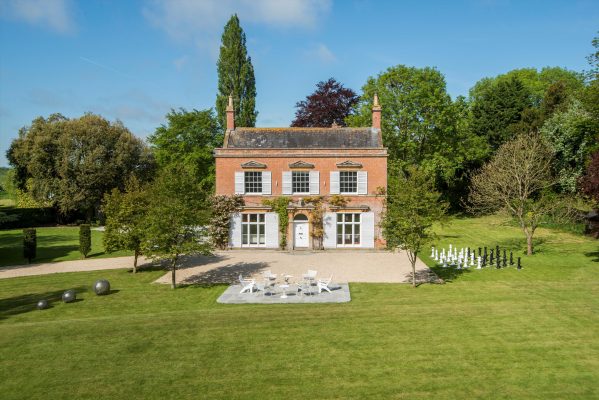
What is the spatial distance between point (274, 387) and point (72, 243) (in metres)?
30.6

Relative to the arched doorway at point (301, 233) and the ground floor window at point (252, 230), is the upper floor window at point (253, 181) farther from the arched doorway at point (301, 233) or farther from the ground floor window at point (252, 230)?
the arched doorway at point (301, 233)

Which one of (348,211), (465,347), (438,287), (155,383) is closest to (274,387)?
(155,383)

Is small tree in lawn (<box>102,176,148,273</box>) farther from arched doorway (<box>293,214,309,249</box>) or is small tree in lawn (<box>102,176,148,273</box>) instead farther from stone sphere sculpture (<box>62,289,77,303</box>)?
arched doorway (<box>293,214,309,249</box>)

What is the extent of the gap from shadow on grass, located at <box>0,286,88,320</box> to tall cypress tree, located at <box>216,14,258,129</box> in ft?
100

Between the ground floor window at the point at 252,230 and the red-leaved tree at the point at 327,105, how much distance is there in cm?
2506

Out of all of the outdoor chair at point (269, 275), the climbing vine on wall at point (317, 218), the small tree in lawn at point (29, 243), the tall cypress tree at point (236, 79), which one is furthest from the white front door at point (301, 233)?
the tall cypress tree at point (236, 79)

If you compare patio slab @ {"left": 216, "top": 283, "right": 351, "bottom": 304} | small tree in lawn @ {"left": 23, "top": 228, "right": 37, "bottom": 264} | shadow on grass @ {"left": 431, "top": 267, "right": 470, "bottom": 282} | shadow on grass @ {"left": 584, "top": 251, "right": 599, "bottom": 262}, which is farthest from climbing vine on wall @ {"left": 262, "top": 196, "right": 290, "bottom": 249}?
shadow on grass @ {"left": 584, "top": 251, "right": 599, "bottom": 262}

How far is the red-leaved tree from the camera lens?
52.2 m

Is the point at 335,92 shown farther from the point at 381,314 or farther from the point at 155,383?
the point at 155,383

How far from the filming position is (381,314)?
16359 millimetres

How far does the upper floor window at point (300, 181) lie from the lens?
30.6 meters

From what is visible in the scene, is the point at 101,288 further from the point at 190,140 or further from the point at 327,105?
the point at 327,105

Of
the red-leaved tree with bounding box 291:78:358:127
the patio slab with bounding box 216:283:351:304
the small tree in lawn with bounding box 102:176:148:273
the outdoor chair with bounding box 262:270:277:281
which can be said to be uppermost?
the red-leaved tree with bounding box 291:78:358:127

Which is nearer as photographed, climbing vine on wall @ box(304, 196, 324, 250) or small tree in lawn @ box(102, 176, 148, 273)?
small tree in lawn @ box(102, 176, 148, 273)
